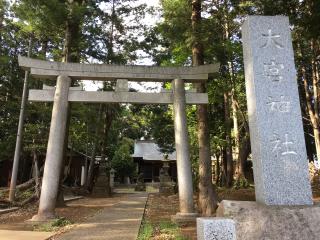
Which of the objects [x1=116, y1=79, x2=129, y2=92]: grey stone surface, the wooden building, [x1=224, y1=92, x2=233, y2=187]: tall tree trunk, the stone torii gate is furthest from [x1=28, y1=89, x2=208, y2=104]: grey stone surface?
the wooden building

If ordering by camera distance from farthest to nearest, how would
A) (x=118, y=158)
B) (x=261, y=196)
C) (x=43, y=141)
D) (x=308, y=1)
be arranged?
(x=118, y=158)
(x=43, y=141)
(x=308, y=1)
(x=261, y=196)

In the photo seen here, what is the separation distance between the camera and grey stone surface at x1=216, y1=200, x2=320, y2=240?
571 centimetres

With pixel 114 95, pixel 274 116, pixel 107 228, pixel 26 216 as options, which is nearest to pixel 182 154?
pixel 114 95

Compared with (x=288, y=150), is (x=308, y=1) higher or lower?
higher

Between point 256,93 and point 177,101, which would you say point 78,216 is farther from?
point 256,93

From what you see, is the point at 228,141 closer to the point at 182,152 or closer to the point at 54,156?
the point at 182,152

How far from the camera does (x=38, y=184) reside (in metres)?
15.2

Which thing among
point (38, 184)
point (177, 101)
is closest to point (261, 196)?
point (177, 101)

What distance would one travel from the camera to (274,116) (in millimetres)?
6594

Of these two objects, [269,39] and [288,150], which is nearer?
[288,150]

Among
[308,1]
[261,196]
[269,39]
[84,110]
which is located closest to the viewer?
[261,196]

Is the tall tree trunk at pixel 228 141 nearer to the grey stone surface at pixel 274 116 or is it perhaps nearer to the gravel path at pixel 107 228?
the gravel path at pixel 107 228

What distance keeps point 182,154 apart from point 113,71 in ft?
11.2

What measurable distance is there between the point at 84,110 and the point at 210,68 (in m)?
8.98
